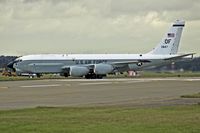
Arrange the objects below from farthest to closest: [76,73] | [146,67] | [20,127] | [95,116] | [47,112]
A: [146,67], [76,73], [47,112], [95,116], [20,127]

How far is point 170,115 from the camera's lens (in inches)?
760

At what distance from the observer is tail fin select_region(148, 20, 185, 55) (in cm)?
8938

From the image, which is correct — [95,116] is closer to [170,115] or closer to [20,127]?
[170,115]

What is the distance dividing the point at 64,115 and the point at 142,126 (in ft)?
15.4

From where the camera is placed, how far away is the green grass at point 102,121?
49.7 feet

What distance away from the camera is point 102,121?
1738 centimetres

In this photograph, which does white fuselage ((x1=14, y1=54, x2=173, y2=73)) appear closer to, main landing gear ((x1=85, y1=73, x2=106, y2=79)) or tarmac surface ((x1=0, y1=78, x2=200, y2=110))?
main landing gear ((x1=85, y1=73, x2=106, y2=79))

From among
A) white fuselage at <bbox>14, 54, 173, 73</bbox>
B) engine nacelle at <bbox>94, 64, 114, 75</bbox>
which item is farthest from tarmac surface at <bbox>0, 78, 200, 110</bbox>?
white fuselage at <bbox>14, 54, 173, 73</bbox>

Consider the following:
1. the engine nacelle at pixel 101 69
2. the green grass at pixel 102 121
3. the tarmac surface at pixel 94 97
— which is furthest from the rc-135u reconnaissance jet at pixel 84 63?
the green grass at pixel 102 121

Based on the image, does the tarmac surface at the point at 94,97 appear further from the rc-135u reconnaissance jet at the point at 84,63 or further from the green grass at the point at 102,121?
the rc-135u reconnaissance jet at the point at 84,63

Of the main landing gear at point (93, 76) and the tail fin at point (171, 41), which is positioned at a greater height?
the tail fin at point (171, 41)

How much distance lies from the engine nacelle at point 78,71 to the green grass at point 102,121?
57.5 metres

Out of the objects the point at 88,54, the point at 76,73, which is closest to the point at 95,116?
the point at 76,73

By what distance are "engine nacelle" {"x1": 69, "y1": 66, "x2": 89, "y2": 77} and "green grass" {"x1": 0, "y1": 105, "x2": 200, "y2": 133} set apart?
189 ft
